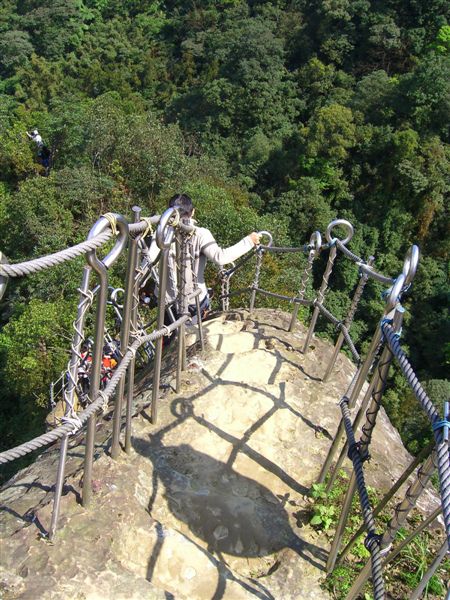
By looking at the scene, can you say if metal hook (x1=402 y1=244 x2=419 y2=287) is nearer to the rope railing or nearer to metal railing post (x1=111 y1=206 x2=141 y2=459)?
the rope railing

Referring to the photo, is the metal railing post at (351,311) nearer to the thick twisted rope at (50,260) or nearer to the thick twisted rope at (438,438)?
the thick twisted rope at (438,438)

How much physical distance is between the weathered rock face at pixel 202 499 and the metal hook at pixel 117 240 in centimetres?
123

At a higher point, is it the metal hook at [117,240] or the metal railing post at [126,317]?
the metal hook at [117,240]

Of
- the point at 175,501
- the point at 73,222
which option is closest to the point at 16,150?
the point at 73,222

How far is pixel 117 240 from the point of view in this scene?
2338mm

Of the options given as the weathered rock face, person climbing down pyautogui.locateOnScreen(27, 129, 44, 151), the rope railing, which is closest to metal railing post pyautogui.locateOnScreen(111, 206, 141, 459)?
the rope railing

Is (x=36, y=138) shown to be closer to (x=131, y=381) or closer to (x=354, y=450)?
(x=131, y=381)

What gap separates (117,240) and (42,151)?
19.5m

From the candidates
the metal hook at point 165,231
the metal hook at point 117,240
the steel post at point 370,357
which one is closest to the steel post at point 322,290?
the steel post at point 370,357

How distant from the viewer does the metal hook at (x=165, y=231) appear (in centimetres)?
288

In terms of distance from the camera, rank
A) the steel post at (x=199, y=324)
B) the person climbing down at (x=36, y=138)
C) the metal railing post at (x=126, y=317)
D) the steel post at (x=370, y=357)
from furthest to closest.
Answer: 1. the person climbing down at (x=36, y=138)
2. the steel post at (x=199, y=324)
3. the metal railing post at (x=126, y=317)
4. the steel post at (x=370, y=357)

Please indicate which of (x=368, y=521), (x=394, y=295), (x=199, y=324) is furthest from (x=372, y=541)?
(x=199, y=324)

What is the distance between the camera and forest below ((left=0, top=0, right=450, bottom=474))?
49.1 feet

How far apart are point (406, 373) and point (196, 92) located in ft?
106
